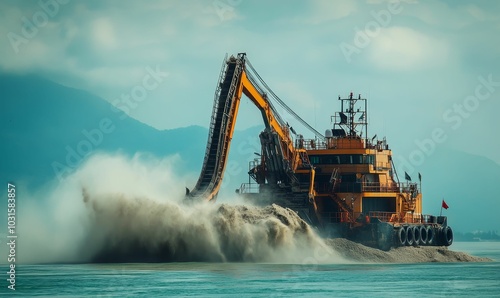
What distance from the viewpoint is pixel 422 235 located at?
74.7 m

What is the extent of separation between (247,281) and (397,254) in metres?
20.0

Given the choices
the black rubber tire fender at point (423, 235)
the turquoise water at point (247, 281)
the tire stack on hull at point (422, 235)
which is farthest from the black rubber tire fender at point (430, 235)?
the turquoise water at point (247, 281)

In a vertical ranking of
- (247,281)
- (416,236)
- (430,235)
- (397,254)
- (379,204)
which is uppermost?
(379,204)

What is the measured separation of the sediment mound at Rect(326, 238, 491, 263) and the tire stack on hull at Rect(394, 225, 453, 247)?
46 centimetres

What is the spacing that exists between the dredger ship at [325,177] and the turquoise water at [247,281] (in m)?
6.90

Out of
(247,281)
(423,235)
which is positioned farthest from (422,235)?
(247,281)

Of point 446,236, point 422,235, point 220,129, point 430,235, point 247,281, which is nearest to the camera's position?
point 247,281

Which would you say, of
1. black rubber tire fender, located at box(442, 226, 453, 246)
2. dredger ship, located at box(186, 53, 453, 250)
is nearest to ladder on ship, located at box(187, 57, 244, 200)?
dredger ship, located at box(186, 53, 453, 250)

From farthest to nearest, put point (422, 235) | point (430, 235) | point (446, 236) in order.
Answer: point (446, 236)
point (430, 235)
point (422, 235)

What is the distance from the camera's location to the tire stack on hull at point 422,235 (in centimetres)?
7094

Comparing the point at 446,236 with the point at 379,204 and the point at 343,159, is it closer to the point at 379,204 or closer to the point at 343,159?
the point at 379,204

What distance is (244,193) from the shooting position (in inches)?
2869

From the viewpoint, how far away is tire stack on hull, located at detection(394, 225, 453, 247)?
233 ft

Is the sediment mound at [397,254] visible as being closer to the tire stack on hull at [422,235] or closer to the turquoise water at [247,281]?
the tire stack on hull at [422,235]
